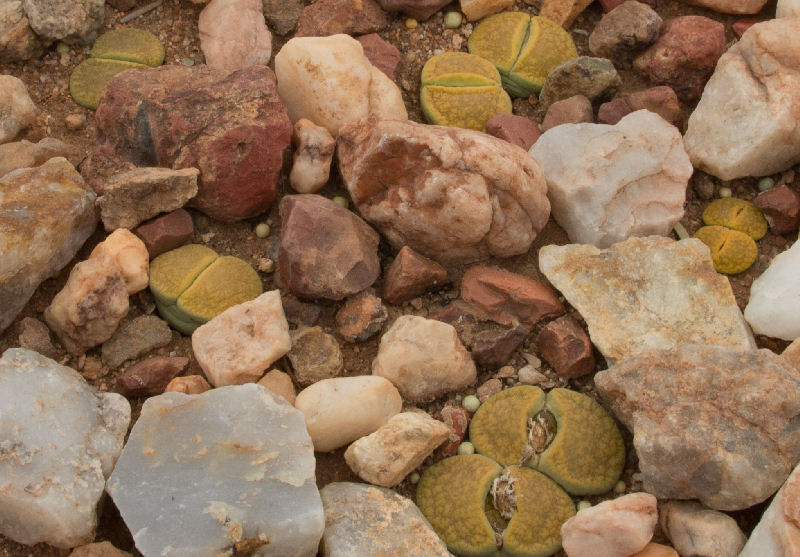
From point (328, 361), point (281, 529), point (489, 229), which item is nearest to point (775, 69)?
point (489, 229)

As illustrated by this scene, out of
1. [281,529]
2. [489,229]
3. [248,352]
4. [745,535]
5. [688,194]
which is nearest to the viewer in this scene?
[281,529]

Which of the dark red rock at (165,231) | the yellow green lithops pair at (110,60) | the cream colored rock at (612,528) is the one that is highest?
the yellow green lithops pair at (110,60)

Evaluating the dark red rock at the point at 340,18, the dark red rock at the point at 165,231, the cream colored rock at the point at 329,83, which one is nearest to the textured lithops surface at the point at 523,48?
the dark red rock at the point at 340,18

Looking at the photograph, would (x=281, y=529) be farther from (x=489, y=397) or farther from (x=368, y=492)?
(x=489, y=397)

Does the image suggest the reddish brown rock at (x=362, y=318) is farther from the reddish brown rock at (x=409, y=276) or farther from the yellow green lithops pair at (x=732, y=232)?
the yellow green lithops pair at (x=732, y=232)

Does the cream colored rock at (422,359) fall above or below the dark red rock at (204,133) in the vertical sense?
below
